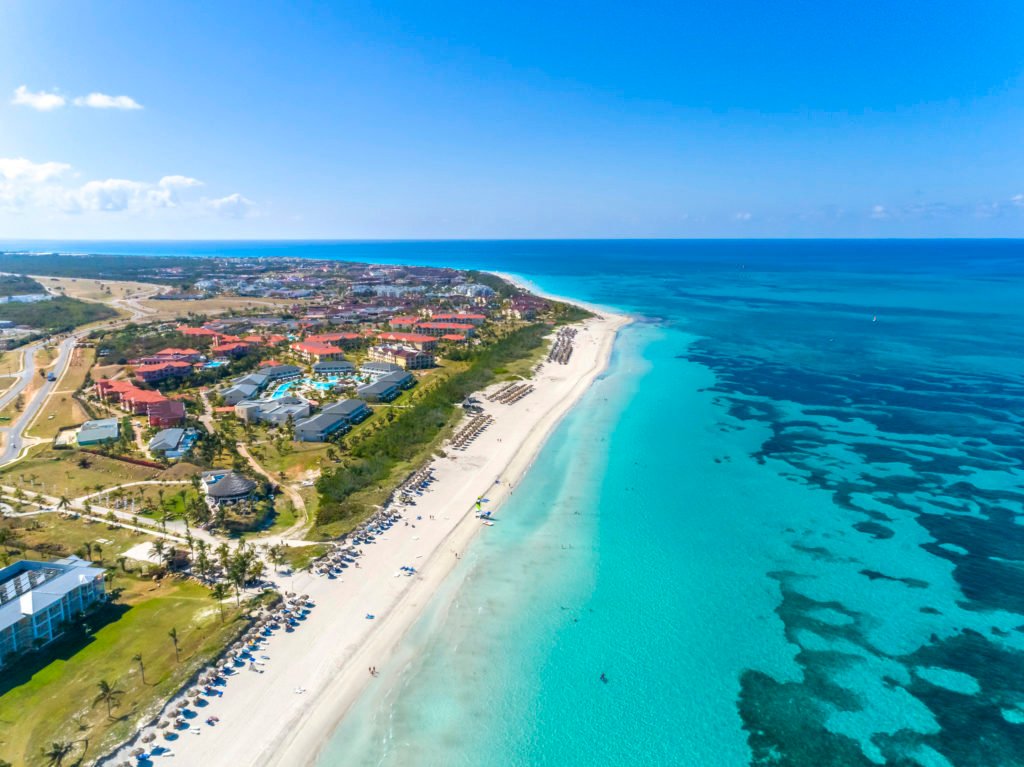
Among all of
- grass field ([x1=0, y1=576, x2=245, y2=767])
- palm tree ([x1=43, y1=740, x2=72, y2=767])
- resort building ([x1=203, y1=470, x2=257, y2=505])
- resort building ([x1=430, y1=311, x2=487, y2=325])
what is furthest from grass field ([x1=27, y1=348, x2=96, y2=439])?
resort building ([x1=430, y1=311, x2=487, y2=325])

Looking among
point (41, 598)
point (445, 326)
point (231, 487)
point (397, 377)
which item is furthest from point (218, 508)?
point (445, 326)

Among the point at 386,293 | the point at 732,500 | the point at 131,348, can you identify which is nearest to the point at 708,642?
the point at 732,500

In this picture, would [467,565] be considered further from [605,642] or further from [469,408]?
[469,408]

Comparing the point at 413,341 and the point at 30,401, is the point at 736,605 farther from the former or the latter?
the point at 30,401

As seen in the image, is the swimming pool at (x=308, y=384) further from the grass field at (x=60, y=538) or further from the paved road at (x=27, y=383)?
the grass field at (x=60, y=538)

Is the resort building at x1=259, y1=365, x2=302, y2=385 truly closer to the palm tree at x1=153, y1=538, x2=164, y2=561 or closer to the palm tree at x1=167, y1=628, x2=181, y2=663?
the palm tree at x1=153, y1=538, x2=164, y2=561
